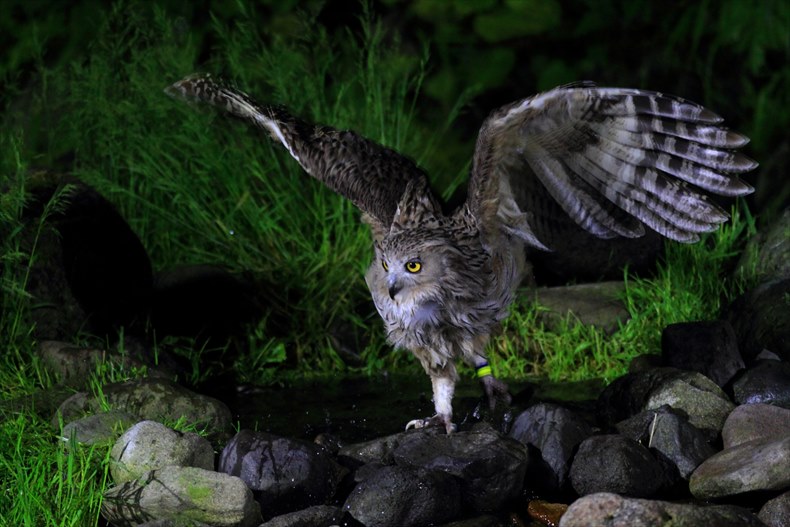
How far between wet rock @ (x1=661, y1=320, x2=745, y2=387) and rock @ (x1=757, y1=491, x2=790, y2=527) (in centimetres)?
145

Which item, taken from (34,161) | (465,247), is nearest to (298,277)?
(465,247)

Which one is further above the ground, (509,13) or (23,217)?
(509,13)

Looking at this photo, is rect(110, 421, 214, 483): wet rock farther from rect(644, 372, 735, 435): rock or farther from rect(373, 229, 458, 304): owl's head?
rect(644, 372, 735, 435): rock

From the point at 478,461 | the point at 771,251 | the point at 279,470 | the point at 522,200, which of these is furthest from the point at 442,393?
the point at 771,251

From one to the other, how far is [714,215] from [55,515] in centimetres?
292

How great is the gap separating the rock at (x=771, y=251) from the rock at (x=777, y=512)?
2253 millimetres

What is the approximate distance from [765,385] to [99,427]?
295 cm

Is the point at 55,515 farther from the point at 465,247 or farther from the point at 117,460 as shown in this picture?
the point at 465,247

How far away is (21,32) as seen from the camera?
9.73 meters

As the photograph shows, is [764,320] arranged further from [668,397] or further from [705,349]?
[668,397]

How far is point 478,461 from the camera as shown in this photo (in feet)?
14.7

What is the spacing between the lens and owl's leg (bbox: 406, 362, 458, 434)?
5.20 m

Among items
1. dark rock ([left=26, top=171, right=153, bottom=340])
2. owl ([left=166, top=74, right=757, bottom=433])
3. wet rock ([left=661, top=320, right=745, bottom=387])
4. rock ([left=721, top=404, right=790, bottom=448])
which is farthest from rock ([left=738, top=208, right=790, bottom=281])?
dark rock ([left=26, top=171, right=153, bottom=340])

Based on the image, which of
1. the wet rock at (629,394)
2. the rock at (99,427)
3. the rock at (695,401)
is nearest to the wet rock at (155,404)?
the rock at (99,427)
